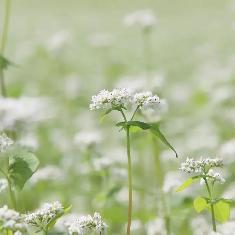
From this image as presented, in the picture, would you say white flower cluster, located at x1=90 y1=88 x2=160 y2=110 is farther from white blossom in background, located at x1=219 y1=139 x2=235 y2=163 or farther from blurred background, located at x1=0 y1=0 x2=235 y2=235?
white blossom in background, located at x1=219 y1=139 x2=235 y2=163

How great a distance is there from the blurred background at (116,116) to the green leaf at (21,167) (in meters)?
0.48

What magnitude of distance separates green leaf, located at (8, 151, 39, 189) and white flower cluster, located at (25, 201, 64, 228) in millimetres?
189

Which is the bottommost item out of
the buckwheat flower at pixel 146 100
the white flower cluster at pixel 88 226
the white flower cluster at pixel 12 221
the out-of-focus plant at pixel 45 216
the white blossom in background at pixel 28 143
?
the white flower cluster at pixel 12 221

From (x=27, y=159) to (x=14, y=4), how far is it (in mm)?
24031

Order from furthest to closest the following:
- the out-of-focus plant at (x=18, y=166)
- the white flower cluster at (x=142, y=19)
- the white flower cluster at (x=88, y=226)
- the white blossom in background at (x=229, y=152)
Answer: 1. the white flower cluster at (x=142, y=19)
2. the white blossom in background at (x=229, y=152)
3. the out-of-focus plant at (x=18, y=166)
4. the white flower cluster at (x=88, y=226)

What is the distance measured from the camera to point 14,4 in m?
27.4

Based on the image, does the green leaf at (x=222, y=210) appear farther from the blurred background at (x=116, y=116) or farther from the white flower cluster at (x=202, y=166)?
the blurred background at (x=116, y=116)

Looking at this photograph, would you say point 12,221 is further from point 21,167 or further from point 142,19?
point 142,19

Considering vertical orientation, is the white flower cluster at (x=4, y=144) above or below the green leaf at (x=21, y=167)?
above

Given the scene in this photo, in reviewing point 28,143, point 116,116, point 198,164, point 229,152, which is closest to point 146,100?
point 198,164

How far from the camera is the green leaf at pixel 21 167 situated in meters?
3.92

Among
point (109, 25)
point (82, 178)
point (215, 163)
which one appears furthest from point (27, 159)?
point (109, 25)

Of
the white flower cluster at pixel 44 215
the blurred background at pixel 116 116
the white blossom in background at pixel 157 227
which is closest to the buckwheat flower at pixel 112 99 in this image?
the white flower cluster at pixel 44 215

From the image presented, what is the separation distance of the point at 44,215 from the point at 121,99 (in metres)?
0.71
